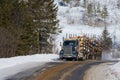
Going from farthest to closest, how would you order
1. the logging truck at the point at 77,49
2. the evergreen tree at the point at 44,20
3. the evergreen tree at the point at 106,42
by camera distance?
1. the evergreen tree at the point at 106,42
2. the evergreen tree at the point at 44,20
3. the logging truck at the point at 77,49

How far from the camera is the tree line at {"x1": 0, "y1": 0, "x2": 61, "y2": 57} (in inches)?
1636

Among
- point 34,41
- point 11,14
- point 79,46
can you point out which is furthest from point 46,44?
point 79,46

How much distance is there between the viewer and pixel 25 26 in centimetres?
5378

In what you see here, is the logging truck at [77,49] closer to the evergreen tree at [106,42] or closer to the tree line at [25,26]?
the tree line at [25,26]

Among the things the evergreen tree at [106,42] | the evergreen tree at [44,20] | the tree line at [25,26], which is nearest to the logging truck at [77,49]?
the tree line at [25,26]

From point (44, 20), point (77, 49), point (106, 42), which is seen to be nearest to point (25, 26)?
point (44, 20)

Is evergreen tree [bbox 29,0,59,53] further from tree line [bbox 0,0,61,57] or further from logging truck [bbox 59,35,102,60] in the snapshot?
logging truck [bbox 59,35,102,60]

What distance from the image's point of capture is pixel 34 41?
54562 mm

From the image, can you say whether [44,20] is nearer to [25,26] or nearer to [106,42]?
[25,26]

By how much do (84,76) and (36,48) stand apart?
3581cm

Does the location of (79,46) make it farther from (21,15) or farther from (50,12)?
(50,12)

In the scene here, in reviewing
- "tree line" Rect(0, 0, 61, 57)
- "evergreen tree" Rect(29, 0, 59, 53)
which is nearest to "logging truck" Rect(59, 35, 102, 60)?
"tree line" Rect(0, 0, 61, 57)

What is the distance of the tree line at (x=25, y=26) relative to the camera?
41562 millimetres

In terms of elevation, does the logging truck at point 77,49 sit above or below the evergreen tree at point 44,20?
below
